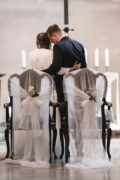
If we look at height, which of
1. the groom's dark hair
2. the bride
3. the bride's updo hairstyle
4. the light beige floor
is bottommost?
the light beige floor

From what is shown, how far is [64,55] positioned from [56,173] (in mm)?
1691

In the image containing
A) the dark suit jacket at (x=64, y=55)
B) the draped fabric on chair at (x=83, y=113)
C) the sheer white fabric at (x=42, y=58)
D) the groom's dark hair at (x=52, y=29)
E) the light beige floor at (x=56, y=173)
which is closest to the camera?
the light beige floor at (x=56, y=173)

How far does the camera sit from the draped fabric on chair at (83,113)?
4.52m

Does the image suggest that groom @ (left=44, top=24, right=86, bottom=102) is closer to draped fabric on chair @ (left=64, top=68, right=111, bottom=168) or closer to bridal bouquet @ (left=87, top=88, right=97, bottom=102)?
draped fabric on chair @ (left=64, top=68, right=111, bottom=168)

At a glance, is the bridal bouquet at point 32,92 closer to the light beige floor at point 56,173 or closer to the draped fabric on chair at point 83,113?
the draped fabric on chair at point 83,113

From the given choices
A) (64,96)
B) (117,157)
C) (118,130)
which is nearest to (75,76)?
(64,96)

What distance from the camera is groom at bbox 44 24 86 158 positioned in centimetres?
499

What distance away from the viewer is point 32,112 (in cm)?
467

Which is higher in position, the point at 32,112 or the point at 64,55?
the point at 64,55

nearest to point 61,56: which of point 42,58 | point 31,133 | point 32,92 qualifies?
point 42,58

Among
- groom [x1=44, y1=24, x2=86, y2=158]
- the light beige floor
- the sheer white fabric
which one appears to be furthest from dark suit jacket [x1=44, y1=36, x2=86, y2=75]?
the light beige floor

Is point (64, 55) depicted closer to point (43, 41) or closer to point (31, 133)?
point (43, 41)

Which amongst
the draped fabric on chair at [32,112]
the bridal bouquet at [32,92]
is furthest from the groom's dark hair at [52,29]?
the bridal bouquet at [32,92]

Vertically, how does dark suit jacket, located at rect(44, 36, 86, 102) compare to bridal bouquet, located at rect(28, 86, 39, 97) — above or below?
above
